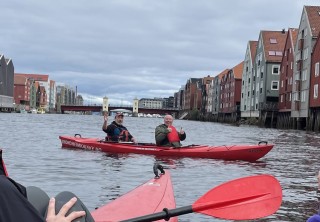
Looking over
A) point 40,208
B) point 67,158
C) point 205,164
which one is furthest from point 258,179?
point 67,158

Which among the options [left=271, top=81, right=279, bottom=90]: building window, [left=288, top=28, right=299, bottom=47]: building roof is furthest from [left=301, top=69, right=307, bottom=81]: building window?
[left=271, top=81, right=279, bottom=90]: building window

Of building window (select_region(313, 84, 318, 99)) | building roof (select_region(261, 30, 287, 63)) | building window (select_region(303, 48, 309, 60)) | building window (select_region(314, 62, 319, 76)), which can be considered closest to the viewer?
building window (select_region(313, 84, 318, 99))

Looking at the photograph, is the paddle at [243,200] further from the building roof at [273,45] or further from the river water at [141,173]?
the building roof at [273,45]

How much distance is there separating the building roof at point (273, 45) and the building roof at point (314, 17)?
13843 mm

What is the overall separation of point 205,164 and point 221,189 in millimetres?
10074

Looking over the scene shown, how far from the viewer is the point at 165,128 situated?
49.8 feet

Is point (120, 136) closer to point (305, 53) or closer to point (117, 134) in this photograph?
point (117, 134)

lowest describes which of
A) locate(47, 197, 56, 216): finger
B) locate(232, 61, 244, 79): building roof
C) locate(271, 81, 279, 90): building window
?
locate(47, 197, 56, 216): finger

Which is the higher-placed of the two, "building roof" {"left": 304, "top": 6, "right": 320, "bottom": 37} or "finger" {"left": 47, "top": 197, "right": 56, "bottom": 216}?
"building roof" {"left": 304, "top": 6, "right": 320, "bottom": 37}

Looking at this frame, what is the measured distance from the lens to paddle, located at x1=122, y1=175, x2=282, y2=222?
4.23m

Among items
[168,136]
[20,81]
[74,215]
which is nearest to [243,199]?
[74,215]

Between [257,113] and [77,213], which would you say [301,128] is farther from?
[77,213]

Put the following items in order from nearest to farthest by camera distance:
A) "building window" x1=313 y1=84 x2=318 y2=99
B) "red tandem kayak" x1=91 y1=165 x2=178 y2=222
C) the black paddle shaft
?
the black paddle shaft < "red tandem kayak" x1=91 y1=165 x2=178 y2=222 < "building window" x1=313 y1=84 x2=318 y2=99

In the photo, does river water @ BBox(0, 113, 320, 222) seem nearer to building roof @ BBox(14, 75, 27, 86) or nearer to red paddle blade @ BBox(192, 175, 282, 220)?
red paddle blade @ BBox(192, 175, 282, 220)
